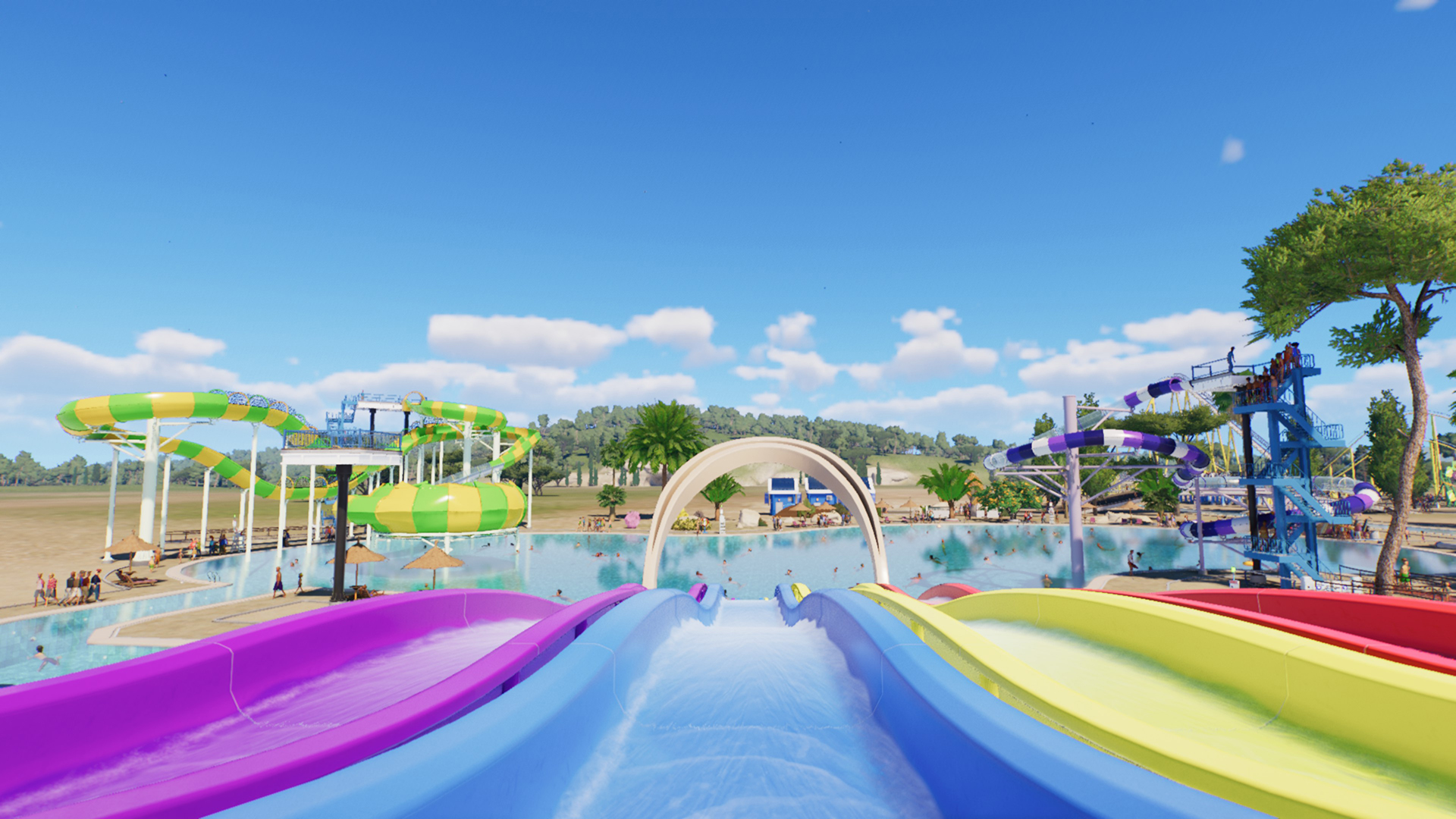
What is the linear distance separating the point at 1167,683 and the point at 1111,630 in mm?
1169

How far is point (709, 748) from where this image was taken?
445 centimetres

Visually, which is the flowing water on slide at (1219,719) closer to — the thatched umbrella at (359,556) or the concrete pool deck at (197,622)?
the concrete pool deck at (197,622)

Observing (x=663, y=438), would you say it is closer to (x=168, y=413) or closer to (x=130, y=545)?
(x=168, y=413)

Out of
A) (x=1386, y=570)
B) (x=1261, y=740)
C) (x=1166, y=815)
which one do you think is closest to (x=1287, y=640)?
(x=1261, y=740)

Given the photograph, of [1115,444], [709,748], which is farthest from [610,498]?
[709,748]

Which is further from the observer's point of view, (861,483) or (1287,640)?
(861,483)

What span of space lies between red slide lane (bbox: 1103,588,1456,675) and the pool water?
1475 centimetres

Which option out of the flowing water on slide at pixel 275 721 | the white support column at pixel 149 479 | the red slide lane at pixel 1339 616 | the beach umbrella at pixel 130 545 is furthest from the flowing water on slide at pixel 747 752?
the white support column at pixel 149 479

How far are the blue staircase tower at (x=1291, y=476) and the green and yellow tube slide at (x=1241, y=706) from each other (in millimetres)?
19040

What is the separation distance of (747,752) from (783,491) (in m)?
49.3

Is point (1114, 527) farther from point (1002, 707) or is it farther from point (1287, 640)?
point (1002, 707)

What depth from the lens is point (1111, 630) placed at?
21.9ft

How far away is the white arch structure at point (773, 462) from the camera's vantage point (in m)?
15.4

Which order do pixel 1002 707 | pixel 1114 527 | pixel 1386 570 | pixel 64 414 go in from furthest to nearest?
1. pixel 1114 527
2. pixel 64 414
3. pixel 1386 570
4. pixel 1002 707
